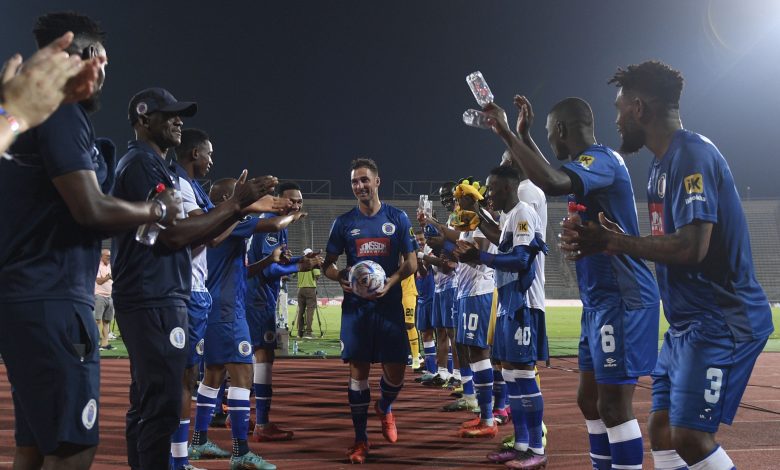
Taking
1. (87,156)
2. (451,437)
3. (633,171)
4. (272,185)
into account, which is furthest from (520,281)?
(633,171)

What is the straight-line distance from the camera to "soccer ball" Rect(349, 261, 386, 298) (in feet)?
19.5

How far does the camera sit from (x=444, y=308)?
34.0 feet

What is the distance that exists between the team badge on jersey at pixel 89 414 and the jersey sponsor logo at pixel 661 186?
108 inches

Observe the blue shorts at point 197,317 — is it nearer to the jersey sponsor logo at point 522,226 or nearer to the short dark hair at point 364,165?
the short dark hair at point 364,165

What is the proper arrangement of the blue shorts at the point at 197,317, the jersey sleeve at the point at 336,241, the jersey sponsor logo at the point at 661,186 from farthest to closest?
1. the jersey sleeve at the point at 336,241
2. the blue shorts at the point at 197,317
3. the jersey sponsor logo at the point at 661,186

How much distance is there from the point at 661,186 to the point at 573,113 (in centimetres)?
121

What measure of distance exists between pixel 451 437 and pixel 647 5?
163 ft

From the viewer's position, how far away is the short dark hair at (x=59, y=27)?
2766 millimetres

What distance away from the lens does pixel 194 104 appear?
3869mm

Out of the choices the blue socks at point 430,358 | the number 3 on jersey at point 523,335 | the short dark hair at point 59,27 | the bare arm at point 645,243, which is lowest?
the blue socks at point 430,358

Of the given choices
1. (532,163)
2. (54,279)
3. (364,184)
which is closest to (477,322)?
(364,184)

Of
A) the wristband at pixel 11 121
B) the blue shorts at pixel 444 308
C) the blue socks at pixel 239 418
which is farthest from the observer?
the blue shorts at pixel 444 308

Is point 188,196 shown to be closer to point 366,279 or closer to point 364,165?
point 366,279

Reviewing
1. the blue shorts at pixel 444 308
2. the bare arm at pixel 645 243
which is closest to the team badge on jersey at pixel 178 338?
the bare arm at pixel 645 243
